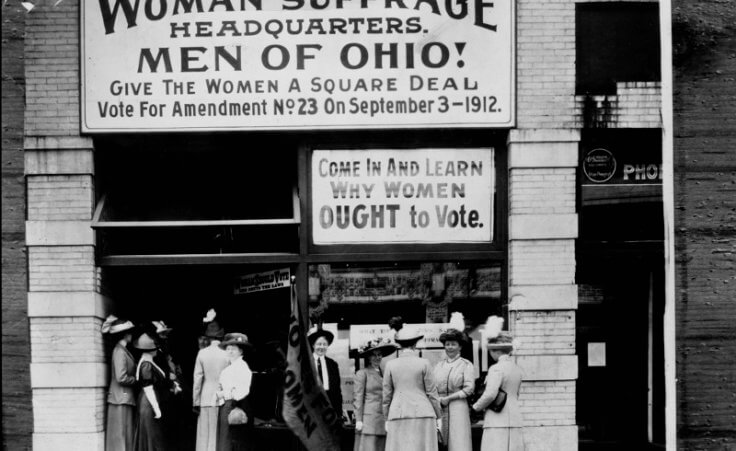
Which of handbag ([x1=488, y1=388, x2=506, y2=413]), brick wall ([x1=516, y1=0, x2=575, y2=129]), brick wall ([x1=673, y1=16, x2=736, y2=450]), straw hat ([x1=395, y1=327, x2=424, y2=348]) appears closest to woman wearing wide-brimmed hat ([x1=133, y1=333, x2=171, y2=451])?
straw hat ([x1=395, y1=327, x2=424, y2=348])

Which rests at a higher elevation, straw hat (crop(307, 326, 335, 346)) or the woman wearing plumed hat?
straw hat (crop(307, 326, 335, 346))

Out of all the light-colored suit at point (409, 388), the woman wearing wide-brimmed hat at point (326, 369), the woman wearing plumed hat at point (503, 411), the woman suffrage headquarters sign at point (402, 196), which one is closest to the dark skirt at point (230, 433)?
the woman wearing wide-brimmed hat at point (326, 369)

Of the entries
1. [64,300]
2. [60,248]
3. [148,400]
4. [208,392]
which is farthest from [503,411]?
[60,248]

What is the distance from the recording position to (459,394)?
1034 cm

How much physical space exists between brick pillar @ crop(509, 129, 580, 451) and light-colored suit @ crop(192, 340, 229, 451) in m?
3.34

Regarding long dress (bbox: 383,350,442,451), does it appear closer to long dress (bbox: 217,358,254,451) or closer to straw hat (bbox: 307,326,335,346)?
straw hat (bbox: 307,326,335,346)

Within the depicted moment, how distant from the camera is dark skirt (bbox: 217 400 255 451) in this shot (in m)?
10.9

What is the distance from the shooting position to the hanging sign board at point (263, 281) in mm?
12175

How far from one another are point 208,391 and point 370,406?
72.7 inches

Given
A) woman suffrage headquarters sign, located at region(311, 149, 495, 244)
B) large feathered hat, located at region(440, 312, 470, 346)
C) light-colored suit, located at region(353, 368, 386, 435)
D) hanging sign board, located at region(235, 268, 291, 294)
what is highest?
woman suffrage headquarters sign, located at region(311, 149, 495, 244)

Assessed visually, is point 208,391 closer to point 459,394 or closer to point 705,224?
point 459,394

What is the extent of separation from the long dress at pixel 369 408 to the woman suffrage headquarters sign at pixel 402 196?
1.87 m

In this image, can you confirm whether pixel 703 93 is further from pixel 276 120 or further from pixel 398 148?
pixel 276 120

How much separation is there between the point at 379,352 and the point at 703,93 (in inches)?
187
